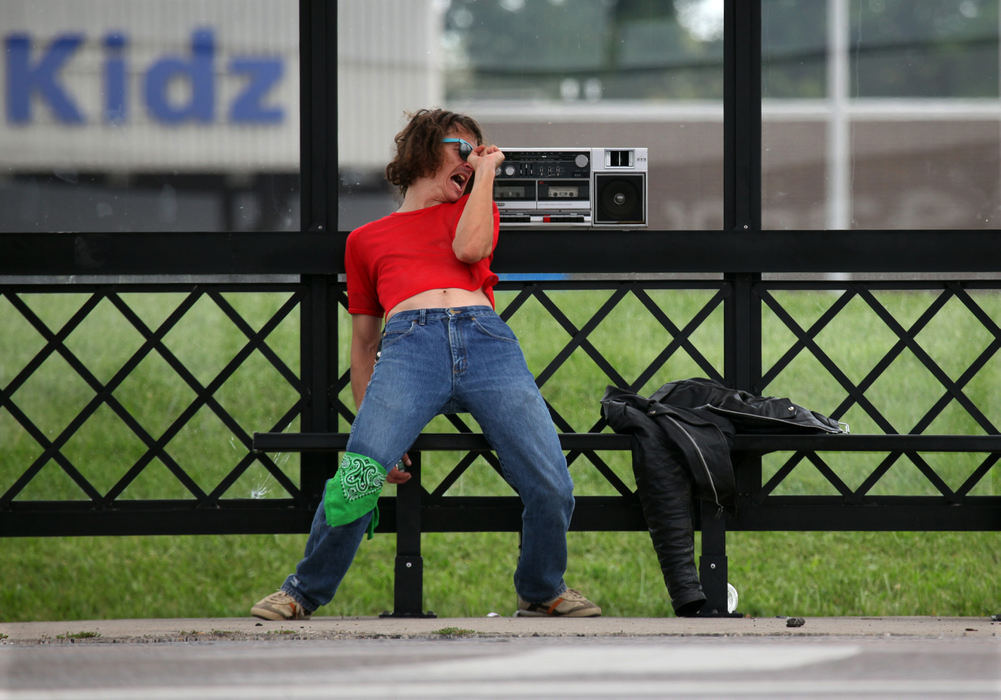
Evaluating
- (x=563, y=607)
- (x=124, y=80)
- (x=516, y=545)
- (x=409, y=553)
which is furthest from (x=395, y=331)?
(x=516, y=545)

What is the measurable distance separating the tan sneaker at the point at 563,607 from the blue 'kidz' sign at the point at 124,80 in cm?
237

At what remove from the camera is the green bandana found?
3822mm

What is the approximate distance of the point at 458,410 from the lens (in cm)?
405

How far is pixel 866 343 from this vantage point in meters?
6.59

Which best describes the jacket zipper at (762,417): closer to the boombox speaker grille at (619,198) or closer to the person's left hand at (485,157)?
the boombox speaker grille at (619,198)

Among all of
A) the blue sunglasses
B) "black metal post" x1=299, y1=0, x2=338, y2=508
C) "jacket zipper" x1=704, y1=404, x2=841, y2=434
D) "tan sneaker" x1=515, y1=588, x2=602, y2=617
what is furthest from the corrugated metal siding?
"tan sneaker" x1=515, y1=588, x2=602, y2=617

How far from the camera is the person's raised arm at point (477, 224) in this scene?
13.2ft

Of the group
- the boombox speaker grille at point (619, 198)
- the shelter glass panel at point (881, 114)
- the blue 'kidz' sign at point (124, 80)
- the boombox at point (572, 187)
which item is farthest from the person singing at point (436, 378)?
the shelter glass panel at point (881, 114)

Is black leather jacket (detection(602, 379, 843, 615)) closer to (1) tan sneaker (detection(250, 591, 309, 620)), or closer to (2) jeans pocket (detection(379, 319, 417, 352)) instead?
(2) jeans pocket (detection(379, 319, 417, 352))

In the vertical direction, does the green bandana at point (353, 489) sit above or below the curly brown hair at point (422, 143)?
below

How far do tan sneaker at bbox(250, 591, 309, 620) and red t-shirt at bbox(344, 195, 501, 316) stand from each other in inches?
42.1

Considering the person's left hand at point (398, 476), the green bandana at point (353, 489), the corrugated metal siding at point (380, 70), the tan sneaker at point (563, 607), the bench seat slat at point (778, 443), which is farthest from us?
the corrugated metal siding at point (380, 70)

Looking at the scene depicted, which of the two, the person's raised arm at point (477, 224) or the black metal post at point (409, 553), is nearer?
the person's raised arm at point (477, 224)

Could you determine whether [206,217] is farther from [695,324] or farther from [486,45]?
[695,324]
